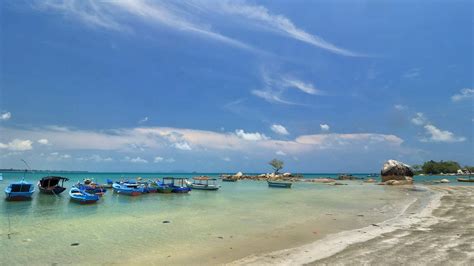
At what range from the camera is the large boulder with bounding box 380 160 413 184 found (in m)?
76.6

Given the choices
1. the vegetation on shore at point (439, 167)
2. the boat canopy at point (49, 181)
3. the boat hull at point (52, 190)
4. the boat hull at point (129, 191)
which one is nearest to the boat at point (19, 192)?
the boat hull at point (52, 190)

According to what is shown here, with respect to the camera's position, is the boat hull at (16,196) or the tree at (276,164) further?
the tree at (276,164)

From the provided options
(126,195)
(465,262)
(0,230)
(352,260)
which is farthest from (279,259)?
(126,195)

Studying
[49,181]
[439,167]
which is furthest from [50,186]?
[439,167]

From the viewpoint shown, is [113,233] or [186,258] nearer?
[186,258]

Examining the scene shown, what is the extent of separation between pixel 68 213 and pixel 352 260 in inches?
934

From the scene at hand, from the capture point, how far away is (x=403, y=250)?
11.7 metres

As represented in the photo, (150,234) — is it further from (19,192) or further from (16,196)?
(16,196)

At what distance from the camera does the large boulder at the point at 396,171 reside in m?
76.6

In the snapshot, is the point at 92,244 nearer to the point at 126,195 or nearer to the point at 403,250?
the point at 403,250

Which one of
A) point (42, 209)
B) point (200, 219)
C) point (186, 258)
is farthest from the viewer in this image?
point (42, 209)

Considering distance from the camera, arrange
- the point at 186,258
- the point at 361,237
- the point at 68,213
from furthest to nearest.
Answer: the point at 68,213, the point at 361,237, the point at 186,258

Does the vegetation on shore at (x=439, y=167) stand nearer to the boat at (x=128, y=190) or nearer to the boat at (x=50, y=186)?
the boat at (x=128, y=190)

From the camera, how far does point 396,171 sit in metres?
77.6
